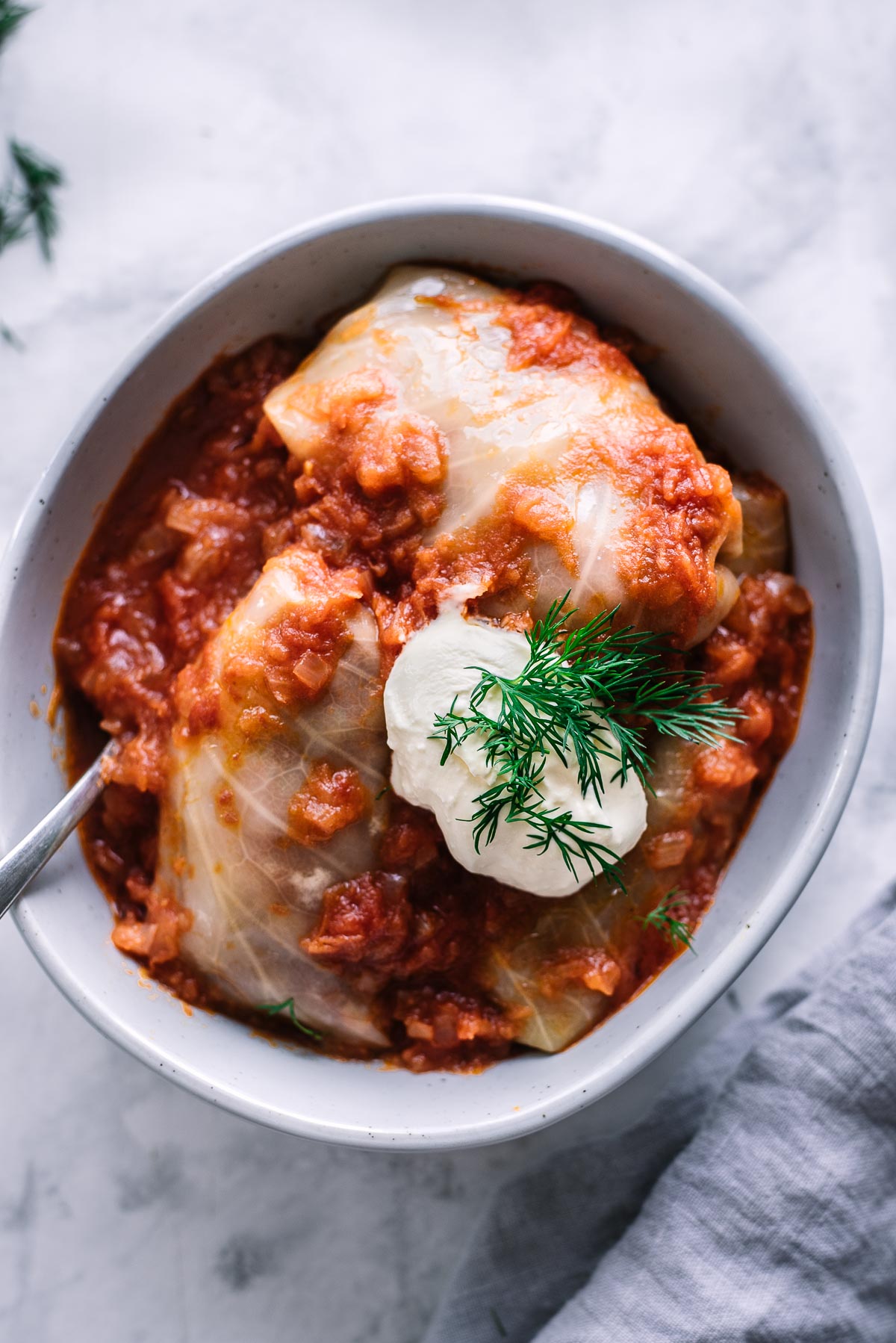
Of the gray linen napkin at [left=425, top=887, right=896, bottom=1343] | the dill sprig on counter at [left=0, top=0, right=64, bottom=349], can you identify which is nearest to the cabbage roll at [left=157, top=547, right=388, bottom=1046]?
the gray linen napkin at [left=425, top=887, right=896, bottom=1343]

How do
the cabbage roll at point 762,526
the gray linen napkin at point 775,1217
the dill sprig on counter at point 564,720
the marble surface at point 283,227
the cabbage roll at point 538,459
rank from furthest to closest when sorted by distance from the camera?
the marble surface at point 283,227 < the gray linen napkin at point 775,1217 < the cabbage roll at point 762,526 < the cabbage roll at point 538,459 < the dill sprig on counter at point 564,720

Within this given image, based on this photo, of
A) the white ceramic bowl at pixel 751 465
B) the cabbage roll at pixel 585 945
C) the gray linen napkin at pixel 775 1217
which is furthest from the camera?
the gray linen napkin at pixel 775 1217

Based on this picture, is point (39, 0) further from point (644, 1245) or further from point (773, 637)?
point (644, 1245)

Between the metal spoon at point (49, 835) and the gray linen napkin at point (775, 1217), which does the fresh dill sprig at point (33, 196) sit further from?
the gray linen napkin at point (775, 1217)

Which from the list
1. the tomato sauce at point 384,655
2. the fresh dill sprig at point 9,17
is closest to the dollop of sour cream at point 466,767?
the tomato sauce at point 384,655

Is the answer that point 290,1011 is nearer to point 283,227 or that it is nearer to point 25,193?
point 283,227

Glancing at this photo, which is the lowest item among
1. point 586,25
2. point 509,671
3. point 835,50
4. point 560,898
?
point 560,898

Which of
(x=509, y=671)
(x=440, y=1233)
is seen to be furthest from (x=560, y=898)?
(x=440, y=1233)

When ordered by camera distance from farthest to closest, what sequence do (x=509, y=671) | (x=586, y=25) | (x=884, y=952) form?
(x=586, y=25) → (x=884, y=952) → (x=509, y=671)
